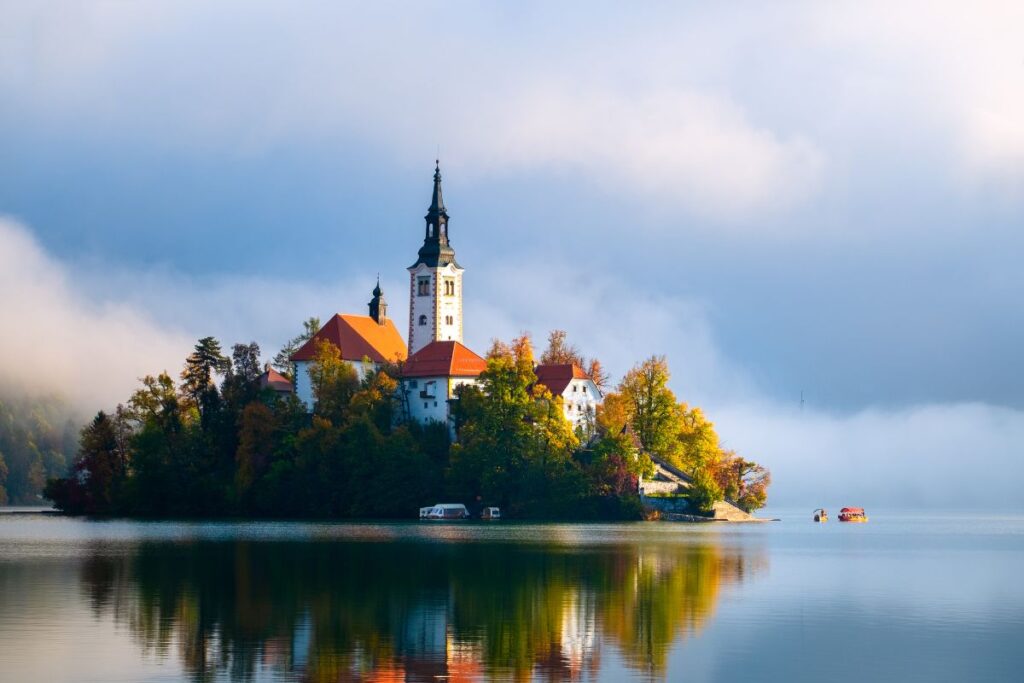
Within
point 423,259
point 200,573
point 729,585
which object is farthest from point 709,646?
point 423,259

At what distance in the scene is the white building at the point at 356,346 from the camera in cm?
14800

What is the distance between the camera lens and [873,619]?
144 ft

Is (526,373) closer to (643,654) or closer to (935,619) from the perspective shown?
(935,619)

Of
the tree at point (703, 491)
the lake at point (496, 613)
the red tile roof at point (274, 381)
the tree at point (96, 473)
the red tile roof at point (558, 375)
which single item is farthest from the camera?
the red tile roof at point (274, 381)

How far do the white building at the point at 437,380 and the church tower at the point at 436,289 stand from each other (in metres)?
14.5

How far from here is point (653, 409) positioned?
432 ft

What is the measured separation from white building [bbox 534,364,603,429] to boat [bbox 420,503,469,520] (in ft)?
53.6

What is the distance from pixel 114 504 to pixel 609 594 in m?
98.9

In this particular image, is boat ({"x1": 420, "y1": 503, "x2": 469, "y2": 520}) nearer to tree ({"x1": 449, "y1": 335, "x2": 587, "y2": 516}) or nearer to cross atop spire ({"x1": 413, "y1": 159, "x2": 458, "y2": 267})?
tree ({"x1": 449, "y1": 335, "x2": 587, "y2": 516})

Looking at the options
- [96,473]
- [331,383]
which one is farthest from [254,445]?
[96,473]

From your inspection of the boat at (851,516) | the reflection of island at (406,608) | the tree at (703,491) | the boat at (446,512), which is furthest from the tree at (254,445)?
the reflection of island at (406,608)

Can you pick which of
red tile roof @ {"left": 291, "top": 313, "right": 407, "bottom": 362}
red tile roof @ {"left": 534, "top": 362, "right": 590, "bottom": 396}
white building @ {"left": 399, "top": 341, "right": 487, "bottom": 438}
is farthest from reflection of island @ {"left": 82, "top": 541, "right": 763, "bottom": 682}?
red tile roof @ {"left": 291, "top": 313, "right": 407, "bottom": 362}

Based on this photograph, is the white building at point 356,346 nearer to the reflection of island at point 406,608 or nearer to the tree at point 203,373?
the tree at point 203,373

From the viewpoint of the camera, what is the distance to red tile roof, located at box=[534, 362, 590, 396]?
134 metres
